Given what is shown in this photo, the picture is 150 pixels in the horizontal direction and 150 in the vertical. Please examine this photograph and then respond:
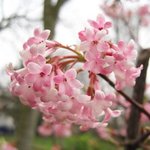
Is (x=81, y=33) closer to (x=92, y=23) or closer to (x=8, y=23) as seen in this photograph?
(x=92, y=23)

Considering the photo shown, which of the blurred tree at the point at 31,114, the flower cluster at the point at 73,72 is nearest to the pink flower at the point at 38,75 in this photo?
the flower cluster at the point at 73,72

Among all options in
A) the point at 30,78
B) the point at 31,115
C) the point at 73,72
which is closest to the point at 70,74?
the point at 73,72

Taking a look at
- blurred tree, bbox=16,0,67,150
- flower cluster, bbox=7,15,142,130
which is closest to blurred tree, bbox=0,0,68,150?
blurred tree, bbox=16,0,67,150

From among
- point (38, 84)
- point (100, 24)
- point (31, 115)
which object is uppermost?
point (100, 24)

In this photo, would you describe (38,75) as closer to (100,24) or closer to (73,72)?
(73,72)

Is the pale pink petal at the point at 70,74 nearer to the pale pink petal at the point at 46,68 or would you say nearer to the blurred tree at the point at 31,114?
the pale pink petal at the point at 46,68

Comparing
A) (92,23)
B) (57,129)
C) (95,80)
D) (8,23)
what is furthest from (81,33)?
(57,129)

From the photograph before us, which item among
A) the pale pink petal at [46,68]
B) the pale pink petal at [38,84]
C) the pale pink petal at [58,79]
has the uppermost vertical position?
the pale pink petal at [46,68]

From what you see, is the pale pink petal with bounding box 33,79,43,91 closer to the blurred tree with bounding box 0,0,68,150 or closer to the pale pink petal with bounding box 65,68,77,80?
the pale pink petal with bounding box 65,68,77,80
